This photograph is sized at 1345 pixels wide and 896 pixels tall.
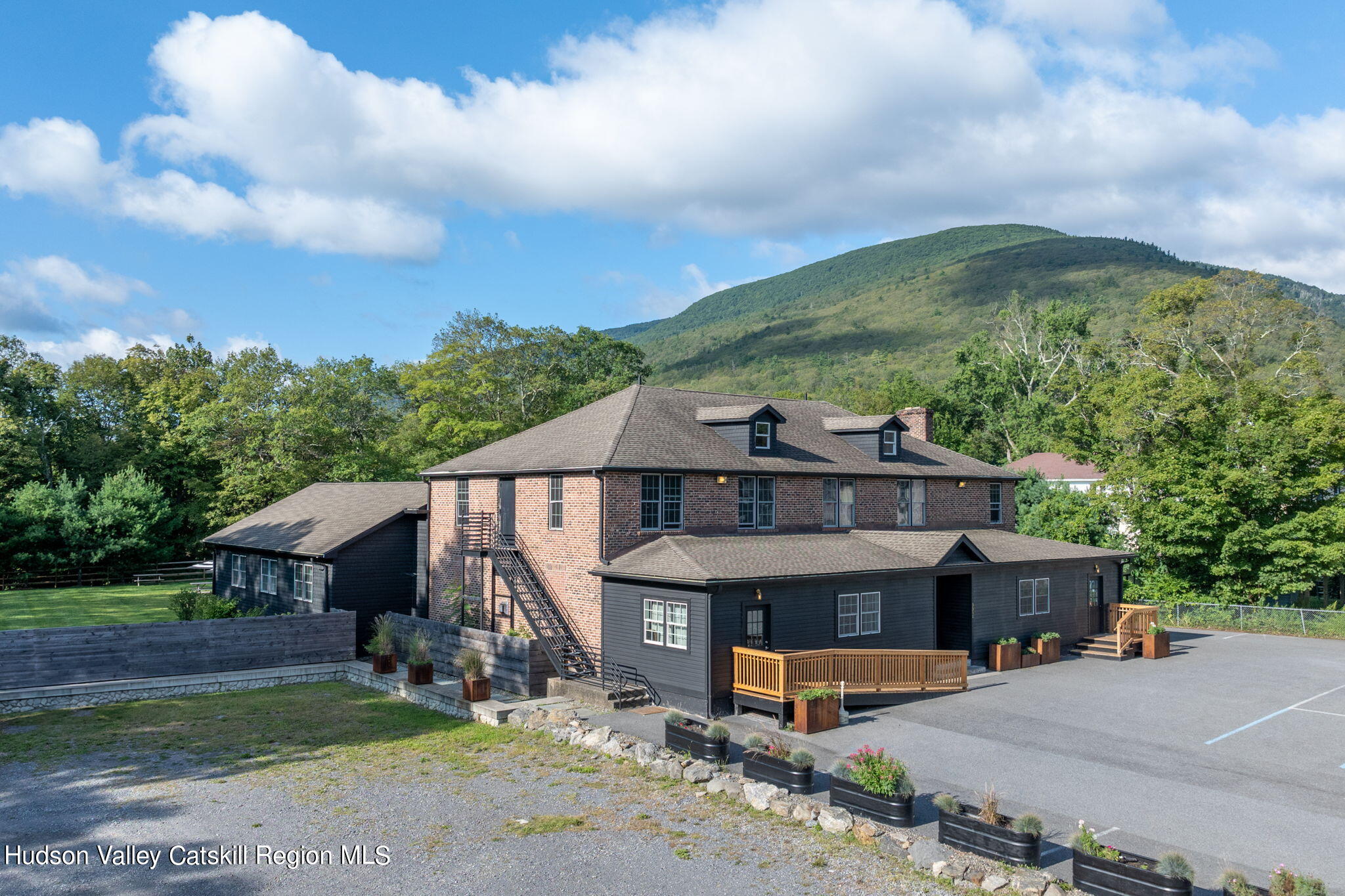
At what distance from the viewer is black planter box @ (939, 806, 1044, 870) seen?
10352 mm

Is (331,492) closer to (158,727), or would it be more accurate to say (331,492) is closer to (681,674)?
(158,727)

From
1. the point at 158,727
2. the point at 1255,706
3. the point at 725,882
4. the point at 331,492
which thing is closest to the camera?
the point at 725,882

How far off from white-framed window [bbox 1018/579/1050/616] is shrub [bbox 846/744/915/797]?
51.9 ft

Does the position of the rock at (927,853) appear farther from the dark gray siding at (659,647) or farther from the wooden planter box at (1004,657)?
the wooden planter box at (1004,657)

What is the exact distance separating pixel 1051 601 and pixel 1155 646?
327 centimetres

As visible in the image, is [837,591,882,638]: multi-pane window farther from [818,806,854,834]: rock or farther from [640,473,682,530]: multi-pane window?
[818,806,854,834]: rock

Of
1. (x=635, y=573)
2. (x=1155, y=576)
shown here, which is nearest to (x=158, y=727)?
(x=635, y=573)

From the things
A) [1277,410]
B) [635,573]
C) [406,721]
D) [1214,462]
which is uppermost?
[1277,410]

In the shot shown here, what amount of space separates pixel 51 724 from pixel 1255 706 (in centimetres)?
2730

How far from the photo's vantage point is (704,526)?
76.5 ft

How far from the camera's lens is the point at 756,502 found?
2459 cm

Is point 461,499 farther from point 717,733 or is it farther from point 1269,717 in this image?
point 1269,717

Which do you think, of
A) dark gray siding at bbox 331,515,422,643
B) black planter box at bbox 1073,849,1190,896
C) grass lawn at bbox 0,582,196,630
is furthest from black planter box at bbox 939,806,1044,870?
grass lawn at bbox 0,582,196,630

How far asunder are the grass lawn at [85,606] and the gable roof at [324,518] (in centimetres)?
413
